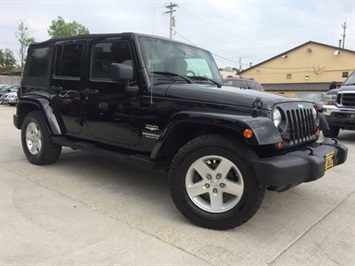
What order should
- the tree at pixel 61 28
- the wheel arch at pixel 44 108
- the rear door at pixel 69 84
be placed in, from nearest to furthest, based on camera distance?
the rear door at pixel 69 84 → the wheel arch at pixel 44 108 → the tree at pixel 61 28

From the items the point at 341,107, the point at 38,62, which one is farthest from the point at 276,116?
the point at 341,107

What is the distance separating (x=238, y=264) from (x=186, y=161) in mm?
1078

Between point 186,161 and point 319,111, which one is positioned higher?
point 319,111

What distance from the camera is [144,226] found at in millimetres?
3428

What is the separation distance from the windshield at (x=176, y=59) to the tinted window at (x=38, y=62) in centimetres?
207

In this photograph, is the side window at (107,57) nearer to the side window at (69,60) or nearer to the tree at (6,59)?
the side window at (69,60)

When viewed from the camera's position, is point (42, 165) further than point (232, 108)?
Yes

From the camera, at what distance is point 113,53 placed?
4379mm

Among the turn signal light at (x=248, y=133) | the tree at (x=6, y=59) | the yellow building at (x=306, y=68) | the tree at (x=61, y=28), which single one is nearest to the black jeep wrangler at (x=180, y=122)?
the turn signal light at (x=248, y=133)

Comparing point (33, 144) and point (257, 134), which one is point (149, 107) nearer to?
point (257, 134)

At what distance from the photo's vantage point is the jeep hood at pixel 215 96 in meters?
3.31

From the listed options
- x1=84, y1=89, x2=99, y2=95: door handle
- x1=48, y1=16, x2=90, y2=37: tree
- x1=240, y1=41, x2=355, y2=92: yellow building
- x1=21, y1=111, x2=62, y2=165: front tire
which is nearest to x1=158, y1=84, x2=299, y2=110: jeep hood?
x1=84, y1=89, x2=99, y2=95: door handle

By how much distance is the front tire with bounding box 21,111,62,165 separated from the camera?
5371mm

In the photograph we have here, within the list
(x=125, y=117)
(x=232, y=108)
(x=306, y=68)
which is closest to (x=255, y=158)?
(x=232, y=108)
